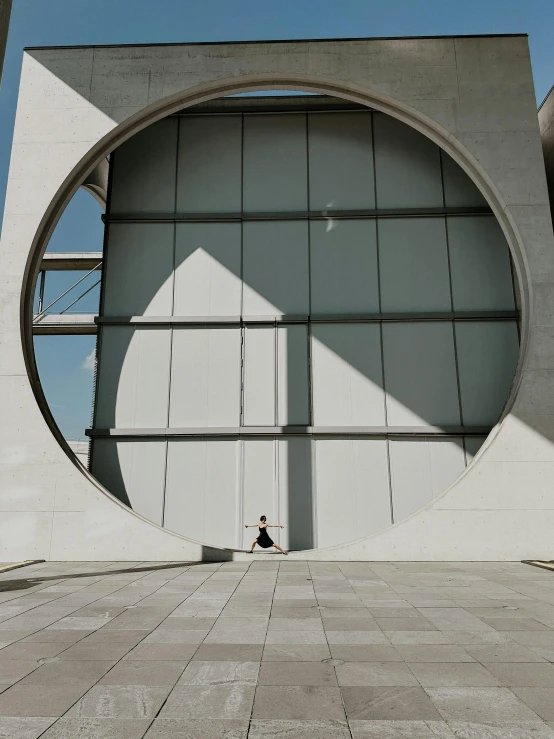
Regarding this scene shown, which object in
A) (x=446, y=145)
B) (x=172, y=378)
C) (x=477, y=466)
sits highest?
(x=446, y=145)

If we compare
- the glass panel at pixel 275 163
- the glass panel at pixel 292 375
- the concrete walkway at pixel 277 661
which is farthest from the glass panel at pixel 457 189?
the concrete walkway at pixel 277 661

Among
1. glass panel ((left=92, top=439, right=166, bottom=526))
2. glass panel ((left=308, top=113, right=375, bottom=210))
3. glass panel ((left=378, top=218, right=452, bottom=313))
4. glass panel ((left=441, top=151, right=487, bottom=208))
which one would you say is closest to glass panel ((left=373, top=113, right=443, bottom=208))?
glass panel ((left=441, top=151, right=487, bottom=208))

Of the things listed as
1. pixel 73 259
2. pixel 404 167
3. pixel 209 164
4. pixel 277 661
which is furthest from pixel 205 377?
pixel 73 259

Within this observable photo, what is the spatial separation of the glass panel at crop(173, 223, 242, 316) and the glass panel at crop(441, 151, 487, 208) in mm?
6741

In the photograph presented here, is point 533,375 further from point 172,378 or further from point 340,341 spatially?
point 172,378

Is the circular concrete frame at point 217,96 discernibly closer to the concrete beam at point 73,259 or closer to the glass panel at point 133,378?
the glass panel at point 133,378

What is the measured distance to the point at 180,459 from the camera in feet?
50.6

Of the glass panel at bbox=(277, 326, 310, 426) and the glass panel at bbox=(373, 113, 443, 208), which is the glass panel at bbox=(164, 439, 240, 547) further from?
the glass panel at bbox=(373, 113, 443, 208)

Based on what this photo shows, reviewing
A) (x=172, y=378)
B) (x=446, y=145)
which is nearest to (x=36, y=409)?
(x=172, y=378)

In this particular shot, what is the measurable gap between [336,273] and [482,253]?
4550 millimetres

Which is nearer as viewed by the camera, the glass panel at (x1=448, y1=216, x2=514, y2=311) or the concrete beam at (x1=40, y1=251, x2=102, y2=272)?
the glass panel at (x1=448, y1=216, x2=514, y2=311)

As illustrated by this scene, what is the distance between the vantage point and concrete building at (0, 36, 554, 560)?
1338cm

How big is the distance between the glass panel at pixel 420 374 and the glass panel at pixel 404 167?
13.4 ft

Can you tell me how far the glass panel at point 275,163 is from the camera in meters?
16.9
